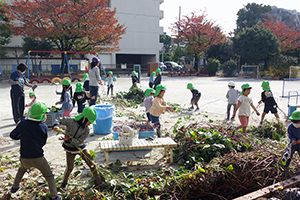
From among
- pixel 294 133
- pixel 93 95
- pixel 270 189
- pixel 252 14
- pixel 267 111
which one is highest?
pixel 252 14

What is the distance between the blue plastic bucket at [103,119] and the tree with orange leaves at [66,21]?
1890 centimetres

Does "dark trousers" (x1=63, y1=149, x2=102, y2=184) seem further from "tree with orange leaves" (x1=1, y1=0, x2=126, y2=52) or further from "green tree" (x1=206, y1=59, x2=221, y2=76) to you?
"green tree" (x1=206, y1=59, x2=221, y2=76)

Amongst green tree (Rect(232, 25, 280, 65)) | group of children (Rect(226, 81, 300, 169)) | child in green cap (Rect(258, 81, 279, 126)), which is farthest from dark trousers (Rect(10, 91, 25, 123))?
green tree (Rect(232, 25, 280, 65))

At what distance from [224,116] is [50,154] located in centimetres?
648

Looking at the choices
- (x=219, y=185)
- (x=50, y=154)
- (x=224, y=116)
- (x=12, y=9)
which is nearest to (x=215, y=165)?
(x=219, y=185)

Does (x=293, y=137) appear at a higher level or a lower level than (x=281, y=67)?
lower

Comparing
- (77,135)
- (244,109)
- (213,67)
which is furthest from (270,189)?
(213,67)

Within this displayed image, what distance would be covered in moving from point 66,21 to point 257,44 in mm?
22449

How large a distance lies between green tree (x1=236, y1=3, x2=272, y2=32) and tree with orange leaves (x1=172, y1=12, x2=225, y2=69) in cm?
1537

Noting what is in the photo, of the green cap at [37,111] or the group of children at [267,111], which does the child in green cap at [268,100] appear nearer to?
the group of children at [267,111]

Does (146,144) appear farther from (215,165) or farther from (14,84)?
(14,84)

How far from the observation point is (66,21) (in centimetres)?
2425

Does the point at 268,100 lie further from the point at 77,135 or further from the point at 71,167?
the point at 71,167

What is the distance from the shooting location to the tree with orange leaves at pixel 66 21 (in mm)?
23656
